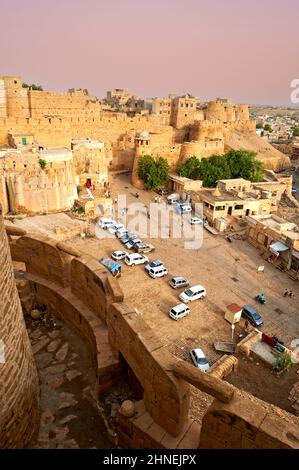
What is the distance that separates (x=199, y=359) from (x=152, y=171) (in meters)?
27.9

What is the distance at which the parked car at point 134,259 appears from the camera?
82.2 feet

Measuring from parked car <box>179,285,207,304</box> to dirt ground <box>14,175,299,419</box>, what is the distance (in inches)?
15.0

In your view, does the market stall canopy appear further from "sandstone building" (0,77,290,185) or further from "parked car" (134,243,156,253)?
"sandstone building" (0,77,290,185)

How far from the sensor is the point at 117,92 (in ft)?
259

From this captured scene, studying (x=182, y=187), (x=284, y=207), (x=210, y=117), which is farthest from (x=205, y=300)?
(x=210, y=117)

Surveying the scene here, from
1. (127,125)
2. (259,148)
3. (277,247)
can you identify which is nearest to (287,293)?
(277,247)

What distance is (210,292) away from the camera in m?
23.1

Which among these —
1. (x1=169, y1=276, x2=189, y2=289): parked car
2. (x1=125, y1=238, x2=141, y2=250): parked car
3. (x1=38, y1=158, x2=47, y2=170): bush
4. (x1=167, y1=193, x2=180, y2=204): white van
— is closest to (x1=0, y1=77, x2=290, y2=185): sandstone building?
(x1=167, y1=193, x2=180, y2=204): white van

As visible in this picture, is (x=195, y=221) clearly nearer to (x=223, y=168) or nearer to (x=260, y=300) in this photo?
(x=260, y=300)

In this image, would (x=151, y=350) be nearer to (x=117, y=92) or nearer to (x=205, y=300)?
(x=205, y=300)

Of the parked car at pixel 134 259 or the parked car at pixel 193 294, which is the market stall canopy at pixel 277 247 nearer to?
the parked car at pixel 193 294

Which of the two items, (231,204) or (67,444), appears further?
(231,204)

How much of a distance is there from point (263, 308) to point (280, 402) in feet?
27.7

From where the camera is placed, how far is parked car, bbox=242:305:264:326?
19945 millimetres
